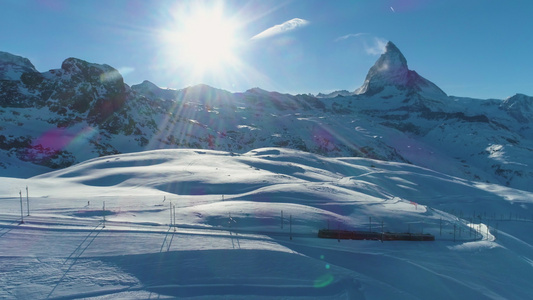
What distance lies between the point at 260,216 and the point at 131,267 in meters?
10.4

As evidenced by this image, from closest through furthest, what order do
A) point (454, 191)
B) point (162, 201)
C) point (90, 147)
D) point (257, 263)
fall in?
point (257, 263)
point (162, 201)
point (454, 191)
point (90, 147)

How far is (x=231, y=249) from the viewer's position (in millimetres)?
16297

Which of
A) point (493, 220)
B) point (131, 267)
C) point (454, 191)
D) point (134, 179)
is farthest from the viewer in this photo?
point (454, 191)

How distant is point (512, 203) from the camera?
56.8 metres

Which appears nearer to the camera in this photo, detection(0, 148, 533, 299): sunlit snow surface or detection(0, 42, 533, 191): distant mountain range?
detection(0, 148, 533, 299): sunlit snow surface

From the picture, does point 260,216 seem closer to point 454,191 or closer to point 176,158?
point 176,158

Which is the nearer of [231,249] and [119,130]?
[231,249]

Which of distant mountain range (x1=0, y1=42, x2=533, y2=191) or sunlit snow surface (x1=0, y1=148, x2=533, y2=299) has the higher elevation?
distant mountain range (x1=0, y1=42, x2=533, y2=191)

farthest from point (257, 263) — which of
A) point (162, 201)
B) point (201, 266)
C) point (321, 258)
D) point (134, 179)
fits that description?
point (134, 179)

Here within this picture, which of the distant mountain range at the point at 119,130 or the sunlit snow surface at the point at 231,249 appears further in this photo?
the distant mountain range at the point at 119,130

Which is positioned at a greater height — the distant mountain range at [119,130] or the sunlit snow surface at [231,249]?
the distant mountain range at [119,130]

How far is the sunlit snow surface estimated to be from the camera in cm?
1298

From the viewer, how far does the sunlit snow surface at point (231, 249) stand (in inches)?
511

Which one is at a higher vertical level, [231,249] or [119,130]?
[119,130]
